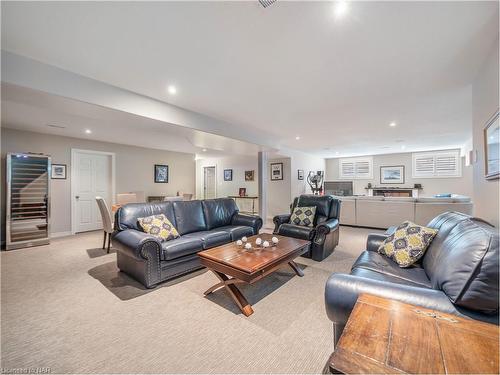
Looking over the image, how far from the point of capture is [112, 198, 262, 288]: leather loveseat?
8.33 ft

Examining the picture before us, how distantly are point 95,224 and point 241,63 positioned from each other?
19.2ft

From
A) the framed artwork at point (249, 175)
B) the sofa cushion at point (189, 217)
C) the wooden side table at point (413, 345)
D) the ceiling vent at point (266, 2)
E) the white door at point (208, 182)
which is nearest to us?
the wooden side table at point (413, 345)

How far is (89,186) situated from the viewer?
5.74 m

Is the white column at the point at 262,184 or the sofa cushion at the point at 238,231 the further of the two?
the white column at the point at 262,184

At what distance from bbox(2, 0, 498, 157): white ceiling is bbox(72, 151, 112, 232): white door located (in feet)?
13.0

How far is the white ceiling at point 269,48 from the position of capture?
161 cm

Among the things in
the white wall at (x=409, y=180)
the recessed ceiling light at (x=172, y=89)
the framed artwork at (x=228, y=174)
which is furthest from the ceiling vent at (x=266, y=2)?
the white wall at (x=409, y=180)

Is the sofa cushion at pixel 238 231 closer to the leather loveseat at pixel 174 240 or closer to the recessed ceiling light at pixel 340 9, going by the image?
the leather loveseat at pixel 174 240

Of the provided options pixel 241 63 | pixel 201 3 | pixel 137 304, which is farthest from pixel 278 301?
pixel 201 3

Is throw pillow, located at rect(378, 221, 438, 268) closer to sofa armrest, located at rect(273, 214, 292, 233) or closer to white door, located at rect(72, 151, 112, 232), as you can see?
sofa armrest, located at rect(273, 214, 292, 233)

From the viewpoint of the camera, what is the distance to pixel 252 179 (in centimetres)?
852

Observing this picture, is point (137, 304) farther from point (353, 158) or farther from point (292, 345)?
point (353, 158)

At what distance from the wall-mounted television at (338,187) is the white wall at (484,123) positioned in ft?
21.1

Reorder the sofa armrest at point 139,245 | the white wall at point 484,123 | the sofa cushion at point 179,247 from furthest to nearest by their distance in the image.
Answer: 1. the sofa cushion at point 179,247
2. the sofa armrest at point 139,245
3. the white wall at point 484,123
